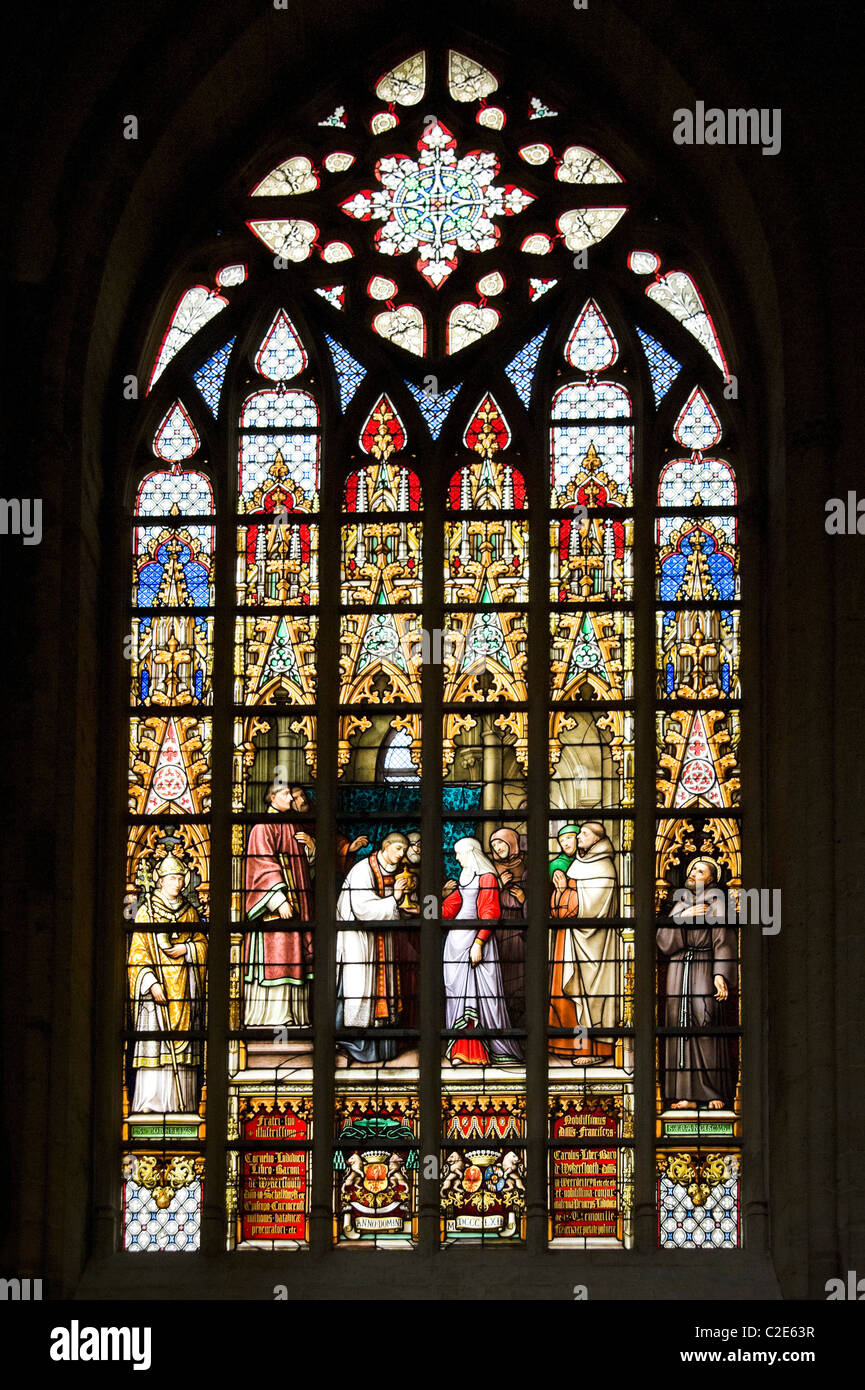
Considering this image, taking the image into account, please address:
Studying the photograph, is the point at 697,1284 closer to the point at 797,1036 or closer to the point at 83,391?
the point at 797,1036

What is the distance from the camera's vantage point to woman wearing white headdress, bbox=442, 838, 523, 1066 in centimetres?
2025

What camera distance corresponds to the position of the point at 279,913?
2056 cm

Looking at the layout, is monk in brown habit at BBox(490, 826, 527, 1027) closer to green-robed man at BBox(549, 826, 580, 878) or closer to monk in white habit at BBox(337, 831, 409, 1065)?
green-robed man at BBox(549, 826, 580, 878)

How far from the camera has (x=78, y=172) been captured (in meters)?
21.1

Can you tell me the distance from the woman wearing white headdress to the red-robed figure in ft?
2.85

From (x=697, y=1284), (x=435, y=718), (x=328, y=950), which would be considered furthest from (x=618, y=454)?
(x=697, y=1284)

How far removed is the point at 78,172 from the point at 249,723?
11.8 ft

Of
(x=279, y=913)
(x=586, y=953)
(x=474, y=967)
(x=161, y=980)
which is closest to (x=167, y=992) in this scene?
(x=161, y=980)

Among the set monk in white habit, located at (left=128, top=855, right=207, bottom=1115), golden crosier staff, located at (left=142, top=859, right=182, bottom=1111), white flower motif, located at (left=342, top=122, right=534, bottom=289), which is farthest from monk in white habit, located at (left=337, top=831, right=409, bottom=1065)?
white flower motif, located at (left=342, top=122, right=534, bottom=289)

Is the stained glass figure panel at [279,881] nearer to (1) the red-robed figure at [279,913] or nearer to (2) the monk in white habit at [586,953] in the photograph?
(1) the red-robed figure at [279,913]

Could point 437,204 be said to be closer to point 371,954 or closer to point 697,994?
point 371,954

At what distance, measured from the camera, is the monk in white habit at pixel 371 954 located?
20.3m

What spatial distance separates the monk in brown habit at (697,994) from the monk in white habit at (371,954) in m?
1.63

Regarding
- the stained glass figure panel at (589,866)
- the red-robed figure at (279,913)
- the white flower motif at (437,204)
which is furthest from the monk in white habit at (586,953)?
the white flower motif at (437,204)
